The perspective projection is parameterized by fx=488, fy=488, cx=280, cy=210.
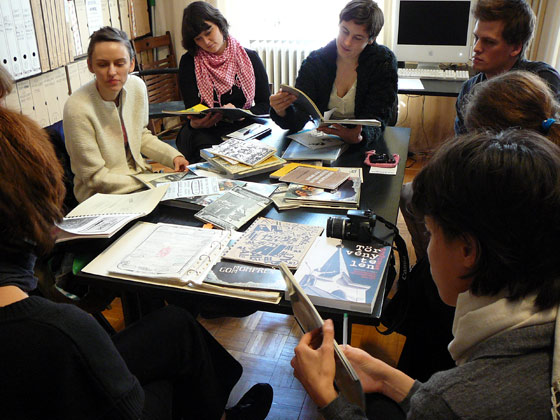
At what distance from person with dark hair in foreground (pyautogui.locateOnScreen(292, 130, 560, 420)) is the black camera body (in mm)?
467

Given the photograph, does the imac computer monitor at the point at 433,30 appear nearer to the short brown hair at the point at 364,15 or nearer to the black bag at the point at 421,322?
the short brown hair at the point at 364,15

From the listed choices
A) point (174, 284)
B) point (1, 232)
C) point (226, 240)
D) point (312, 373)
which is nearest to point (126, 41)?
point (226, 240)

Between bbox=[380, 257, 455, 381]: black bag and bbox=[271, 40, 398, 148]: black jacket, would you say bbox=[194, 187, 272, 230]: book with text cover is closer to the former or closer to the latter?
bbox=[380, 257, 455, 381]: black bag

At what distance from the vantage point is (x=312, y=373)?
0.90 m

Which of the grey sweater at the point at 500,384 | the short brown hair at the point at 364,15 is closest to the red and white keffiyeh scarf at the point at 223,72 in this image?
the short brown hair at the point at 364,15

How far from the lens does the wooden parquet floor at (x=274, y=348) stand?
1.68 metres

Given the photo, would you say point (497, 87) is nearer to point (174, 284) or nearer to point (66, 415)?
point (174, 284)

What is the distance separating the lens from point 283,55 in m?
4.07

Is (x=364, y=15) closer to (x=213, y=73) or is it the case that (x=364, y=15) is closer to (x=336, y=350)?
(x=213, y=73)

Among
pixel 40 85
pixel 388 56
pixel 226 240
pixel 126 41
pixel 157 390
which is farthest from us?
pixel 40 85

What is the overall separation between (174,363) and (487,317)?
0.78m

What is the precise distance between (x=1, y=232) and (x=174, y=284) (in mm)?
426

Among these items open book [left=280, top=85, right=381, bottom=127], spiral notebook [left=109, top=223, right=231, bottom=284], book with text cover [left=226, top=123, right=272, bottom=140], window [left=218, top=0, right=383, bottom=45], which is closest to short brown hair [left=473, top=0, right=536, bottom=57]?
open book [left=280, top=85, right=381, bottom=127]

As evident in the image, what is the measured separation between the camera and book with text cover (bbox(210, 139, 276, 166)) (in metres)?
1.83
